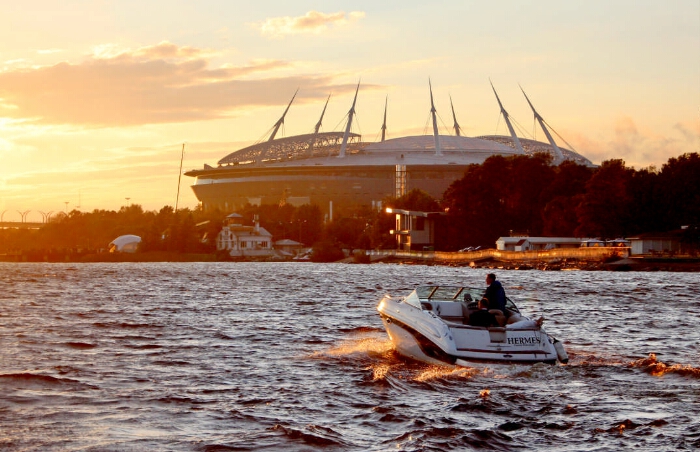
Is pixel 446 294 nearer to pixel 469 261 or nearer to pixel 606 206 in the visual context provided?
pixel 606 206

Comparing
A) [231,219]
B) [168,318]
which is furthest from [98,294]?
[231,219]

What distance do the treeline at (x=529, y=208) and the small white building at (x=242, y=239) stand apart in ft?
8.64

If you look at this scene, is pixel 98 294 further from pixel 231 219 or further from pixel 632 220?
pixel 231 219

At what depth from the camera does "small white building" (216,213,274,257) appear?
611 feet

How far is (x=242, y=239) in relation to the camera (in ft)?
623

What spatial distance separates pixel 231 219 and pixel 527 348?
17860 cm

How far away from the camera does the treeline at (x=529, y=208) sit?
105 m

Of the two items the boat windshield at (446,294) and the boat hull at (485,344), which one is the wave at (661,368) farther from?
the boat windshield at (446,294)

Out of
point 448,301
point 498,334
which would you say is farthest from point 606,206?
point 498,334

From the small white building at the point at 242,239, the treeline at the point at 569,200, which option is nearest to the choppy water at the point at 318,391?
the treeline at the point at 569,200

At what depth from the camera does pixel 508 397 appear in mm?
17344

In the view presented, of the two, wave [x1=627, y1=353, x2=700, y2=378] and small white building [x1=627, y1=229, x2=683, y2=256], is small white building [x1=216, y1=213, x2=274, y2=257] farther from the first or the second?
wave [x1=627, y1=353, x2=700, y2=378]

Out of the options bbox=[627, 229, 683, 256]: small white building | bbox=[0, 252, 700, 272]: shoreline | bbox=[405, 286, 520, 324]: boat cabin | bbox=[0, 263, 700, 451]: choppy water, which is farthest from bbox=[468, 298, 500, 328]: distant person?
bbox=[627, 229, 683, 256]: small white building

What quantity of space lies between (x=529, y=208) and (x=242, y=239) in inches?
2721
